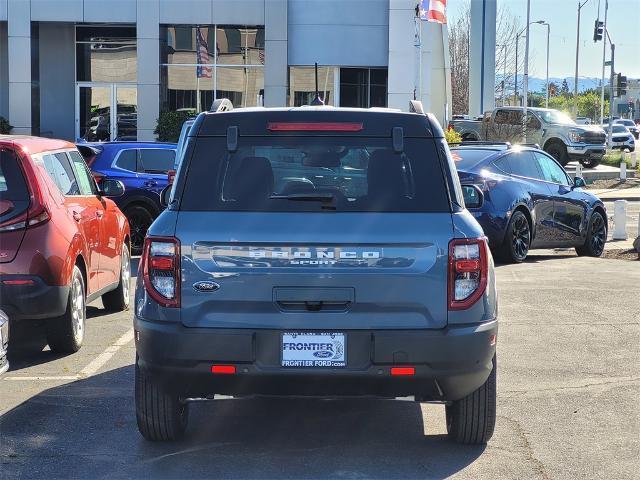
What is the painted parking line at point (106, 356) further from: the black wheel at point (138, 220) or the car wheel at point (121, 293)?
the black wheel at point (138, 220)

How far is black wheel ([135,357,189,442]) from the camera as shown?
571 centimetres

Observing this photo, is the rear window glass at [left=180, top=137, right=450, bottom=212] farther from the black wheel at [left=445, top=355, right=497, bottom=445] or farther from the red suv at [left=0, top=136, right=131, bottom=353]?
the red suv at [left=0, top=136, right=131, bottom=353]

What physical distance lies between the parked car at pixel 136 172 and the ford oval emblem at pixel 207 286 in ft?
35.3

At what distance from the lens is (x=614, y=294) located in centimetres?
1170

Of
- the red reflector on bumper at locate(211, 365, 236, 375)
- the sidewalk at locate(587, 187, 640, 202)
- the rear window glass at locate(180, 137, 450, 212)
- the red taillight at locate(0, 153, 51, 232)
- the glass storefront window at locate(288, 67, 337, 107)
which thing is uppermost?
the glass storefront window at locate(288, 67, 337, 107)

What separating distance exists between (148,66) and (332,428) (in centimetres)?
2692

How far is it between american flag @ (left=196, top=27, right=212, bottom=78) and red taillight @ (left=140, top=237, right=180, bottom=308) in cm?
2764

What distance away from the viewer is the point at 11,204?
7789 mm

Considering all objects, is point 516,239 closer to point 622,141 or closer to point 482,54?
point 482,54

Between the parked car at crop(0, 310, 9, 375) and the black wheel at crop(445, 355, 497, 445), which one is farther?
the parked car at crop(0, 310, 9, 375)

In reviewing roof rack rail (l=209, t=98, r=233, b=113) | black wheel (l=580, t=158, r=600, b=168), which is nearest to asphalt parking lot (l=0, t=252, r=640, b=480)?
roof rack rail (l=209, t=98, r=233, b=113)

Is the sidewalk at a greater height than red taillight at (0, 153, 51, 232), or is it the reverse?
red taillight at (0, 153, 51, 232)

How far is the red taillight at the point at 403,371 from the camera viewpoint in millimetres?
5227

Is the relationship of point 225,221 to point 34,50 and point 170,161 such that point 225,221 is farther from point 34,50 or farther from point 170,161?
point 34,50
